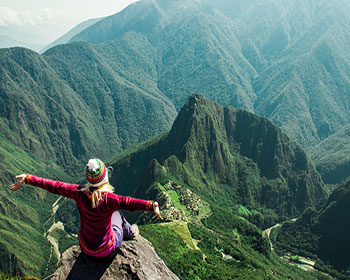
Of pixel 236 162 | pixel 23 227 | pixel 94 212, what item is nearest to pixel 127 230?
pixel 94 212

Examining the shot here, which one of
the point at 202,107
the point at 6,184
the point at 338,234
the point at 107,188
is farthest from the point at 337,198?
the point at 6,184

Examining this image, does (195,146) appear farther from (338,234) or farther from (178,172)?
(338,234)

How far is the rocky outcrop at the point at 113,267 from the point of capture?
11.7m

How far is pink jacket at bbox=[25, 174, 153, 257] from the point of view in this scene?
997cm

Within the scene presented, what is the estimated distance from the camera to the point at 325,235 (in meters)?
122

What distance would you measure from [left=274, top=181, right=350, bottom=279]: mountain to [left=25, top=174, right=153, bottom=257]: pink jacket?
11775cm

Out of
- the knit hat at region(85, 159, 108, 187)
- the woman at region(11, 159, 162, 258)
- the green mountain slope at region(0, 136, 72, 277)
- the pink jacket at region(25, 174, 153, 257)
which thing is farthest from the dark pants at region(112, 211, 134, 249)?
the green mountain slope at region(0, 136, 72, 277)

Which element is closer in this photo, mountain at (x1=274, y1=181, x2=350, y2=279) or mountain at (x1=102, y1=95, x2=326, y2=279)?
mountain at (x1=102, y1=95, x2=326, y2=279)

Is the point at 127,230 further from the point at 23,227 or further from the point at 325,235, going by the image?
the point at 23,227

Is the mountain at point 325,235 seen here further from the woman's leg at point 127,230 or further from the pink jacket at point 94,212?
the pink jacket at point 94,212

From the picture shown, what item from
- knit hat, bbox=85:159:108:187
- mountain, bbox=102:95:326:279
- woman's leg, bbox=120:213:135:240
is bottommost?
mountain, bbox=102:95:326:279

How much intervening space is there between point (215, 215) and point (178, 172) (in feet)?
104

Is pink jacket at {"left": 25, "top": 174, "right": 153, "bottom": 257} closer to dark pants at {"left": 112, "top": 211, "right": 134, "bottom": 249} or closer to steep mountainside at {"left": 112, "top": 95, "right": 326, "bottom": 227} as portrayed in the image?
dark pants at {"left": 112, "top": 211, "right": 134, "bottom": 249}

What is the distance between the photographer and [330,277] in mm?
99500
